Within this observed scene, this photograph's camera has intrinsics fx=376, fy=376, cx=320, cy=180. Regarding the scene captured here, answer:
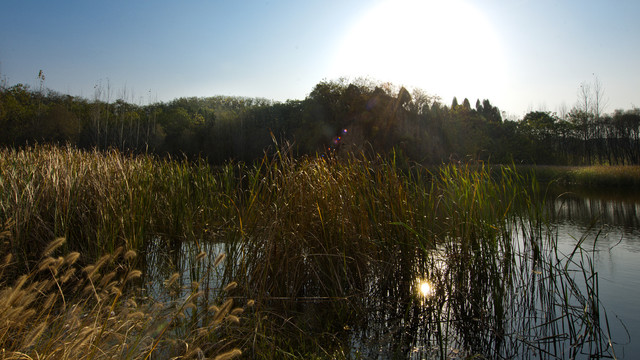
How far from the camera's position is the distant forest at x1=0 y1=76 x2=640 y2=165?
2447 centimetres

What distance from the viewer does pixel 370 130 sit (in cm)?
2464

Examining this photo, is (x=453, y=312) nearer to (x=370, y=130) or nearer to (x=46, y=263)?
(x=46, y=263)

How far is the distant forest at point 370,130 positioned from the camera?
24.5 meters

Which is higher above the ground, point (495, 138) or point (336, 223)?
point (495, 138)

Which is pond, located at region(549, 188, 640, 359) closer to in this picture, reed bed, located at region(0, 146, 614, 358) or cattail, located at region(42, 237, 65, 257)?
reed bed, located at region(0, 146, 614, 358)

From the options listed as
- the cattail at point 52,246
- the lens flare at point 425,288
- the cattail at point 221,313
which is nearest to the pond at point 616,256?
the lens flare at point 425,288

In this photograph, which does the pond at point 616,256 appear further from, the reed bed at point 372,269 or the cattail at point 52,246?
the cattail at point 52,246

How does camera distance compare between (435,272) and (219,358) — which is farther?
(435,272)

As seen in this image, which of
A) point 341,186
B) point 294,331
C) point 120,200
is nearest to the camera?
point 294,331

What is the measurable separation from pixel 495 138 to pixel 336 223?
32.0 metres

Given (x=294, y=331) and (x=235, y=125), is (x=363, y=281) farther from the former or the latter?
(x=235, y=125)

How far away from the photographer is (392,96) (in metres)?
25.5

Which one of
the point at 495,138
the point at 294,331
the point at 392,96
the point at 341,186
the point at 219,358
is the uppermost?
the point at 392,96

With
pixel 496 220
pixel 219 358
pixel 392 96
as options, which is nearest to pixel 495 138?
pixel 392 96
